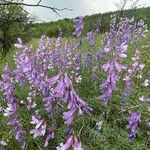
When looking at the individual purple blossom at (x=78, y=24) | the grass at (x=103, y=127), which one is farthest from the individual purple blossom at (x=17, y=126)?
the individual purple blossom at (x=78, y=24)

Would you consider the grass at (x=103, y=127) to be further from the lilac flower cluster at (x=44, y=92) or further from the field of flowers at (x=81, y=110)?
the lilac flower cluster at (x=44, y=92)

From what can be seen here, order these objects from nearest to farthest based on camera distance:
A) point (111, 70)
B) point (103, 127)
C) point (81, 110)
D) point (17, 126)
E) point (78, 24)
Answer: point (81, 110), point (111, 70), point (17, 126), point (103, 127), point (78, 24)

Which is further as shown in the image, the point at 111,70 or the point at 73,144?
the point at 111,70

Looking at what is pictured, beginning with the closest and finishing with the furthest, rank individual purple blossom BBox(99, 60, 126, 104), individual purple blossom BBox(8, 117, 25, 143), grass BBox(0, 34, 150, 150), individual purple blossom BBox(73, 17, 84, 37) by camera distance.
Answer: individual purple blossom BBox(99, 60, 126, 104), individual purple blossom BBox(8, 117, 25, 143), grass BBox(0, 34, 150, 150), individual purple blossom BBox(73, 17, 84, 37)

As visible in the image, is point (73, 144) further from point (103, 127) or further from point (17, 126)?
point (103, 127)

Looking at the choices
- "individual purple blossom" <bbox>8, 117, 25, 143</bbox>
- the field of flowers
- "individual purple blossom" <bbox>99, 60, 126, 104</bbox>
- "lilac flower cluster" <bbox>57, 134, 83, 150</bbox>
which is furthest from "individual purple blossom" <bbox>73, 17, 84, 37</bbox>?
"lilac flower cluster" <bbox>57, 134, 83, 150</bbox>

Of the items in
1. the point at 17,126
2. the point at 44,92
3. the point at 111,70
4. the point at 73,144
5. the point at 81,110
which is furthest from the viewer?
the point at 44,92

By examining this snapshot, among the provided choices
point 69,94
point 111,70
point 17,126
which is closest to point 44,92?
point 17,126

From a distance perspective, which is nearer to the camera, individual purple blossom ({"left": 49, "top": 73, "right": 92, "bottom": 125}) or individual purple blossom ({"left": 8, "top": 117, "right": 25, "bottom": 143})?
individual purple blossom ({"left": 49, "top": 73, "right": 92, "bottom": 125})

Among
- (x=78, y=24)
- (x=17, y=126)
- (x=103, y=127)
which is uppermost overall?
(x=78, y=24)

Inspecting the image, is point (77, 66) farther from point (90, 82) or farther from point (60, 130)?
point (60, 130)

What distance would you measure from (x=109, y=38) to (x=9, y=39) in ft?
55.8

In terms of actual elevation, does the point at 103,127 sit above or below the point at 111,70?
below

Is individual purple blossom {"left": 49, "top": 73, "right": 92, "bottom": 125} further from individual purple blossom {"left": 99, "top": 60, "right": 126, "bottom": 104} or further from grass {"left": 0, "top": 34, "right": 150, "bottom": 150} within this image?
grass {"left": 0, "top": 34, "right": 150, "bottom": 150}
